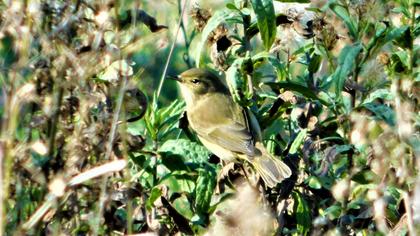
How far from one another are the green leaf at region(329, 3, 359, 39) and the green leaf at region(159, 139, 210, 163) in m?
0.90

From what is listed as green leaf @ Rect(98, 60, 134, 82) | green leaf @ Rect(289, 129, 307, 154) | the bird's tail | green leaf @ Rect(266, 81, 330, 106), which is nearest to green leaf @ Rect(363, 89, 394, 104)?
green leaf @ Rect(266, 81, 330, 106)

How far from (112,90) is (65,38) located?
17.6 inches

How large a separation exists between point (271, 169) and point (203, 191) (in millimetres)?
356

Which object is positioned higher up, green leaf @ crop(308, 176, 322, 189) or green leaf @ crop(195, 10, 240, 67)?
green leaf @ crop(195, 10, 240, 67)

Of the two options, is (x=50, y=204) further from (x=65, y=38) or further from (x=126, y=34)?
(x=126, y=34)

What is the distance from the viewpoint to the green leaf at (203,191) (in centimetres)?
464

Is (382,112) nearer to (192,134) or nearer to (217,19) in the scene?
(217,19)

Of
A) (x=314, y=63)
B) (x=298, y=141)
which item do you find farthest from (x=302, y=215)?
(x=314, y=63)

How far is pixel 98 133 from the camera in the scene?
3.62 metres

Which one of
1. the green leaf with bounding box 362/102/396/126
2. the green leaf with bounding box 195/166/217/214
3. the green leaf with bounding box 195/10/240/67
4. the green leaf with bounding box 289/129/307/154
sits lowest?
the green leaf with bounding box 195/166/217/214

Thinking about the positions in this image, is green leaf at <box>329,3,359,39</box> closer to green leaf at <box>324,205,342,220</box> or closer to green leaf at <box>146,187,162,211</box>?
green leaf at <box>324,205,342,220</box>

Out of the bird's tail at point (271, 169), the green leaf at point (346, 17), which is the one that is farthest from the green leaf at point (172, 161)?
the green leaf at point (346, 17)

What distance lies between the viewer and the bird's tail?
4605 millimetres

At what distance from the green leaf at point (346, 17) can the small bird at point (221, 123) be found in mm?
708
